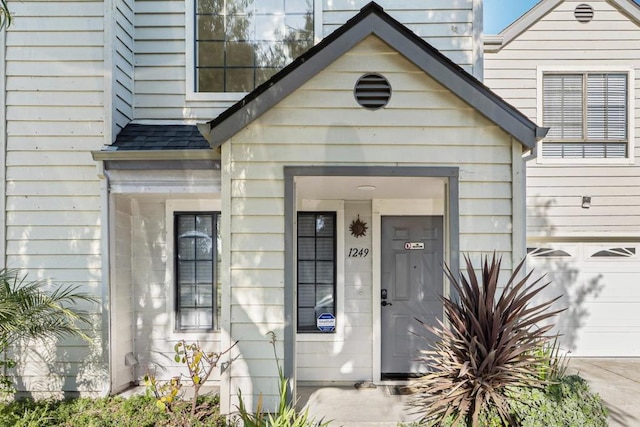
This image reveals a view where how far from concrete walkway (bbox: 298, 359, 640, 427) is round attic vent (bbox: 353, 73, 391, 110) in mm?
2923

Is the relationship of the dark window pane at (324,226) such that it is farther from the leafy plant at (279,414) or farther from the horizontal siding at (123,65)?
the horizontal siding at (123,65)

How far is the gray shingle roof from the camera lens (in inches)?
173

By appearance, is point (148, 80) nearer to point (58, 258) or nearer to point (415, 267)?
point (58, 258)

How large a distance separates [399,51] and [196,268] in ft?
11.8

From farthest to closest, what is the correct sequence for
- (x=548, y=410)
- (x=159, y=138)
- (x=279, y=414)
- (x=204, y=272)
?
(x=204, y=272), (x=159, y=138), (x=279, y=414), (x=548, y=410)

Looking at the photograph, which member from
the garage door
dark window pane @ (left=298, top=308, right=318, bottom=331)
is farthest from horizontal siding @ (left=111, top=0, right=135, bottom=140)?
the garage door

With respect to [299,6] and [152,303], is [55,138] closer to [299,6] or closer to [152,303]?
[152,303]

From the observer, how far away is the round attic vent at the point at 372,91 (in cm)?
372

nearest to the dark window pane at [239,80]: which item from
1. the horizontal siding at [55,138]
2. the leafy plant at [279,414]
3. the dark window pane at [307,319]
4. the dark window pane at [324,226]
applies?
the horizontal siding at [55,138]

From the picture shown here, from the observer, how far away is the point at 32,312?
378cm

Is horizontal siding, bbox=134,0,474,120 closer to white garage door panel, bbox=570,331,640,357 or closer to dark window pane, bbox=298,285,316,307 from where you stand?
dark window pane, bbox=298,285,316,307

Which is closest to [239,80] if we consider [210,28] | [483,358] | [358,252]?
[210,28]

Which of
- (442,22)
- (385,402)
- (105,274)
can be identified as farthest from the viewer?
(442,22)

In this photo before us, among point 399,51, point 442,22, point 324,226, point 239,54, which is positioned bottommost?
point 324,226
